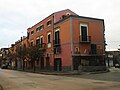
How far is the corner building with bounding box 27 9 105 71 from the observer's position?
41.3m

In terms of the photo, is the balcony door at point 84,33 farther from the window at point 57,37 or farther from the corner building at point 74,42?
the window at point 57,37

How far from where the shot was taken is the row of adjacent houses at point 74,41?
41.3 m

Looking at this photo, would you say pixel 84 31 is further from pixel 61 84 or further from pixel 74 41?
pixel 61 84

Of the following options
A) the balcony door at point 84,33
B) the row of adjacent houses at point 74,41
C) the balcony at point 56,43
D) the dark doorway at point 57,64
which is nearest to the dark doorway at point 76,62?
the row of adjacent houses at point 74,41

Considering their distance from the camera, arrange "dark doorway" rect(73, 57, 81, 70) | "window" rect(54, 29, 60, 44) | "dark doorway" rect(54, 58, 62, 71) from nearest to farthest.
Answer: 1. "dark doorway" rect(73, 57, 81, 70)
2. "dark doorway" rect(54, 58, 62, 71)
3. "window" rect(54, 29, 60, 44)

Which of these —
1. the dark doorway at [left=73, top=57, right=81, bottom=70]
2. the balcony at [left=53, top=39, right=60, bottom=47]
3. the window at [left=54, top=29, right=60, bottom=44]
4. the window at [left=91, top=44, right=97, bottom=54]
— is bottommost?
the dark doorway at [left=73, top=57, right=81, bottom=70]

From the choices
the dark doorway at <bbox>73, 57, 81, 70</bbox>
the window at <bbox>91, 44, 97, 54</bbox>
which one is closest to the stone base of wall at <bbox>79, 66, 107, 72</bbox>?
the dark doorway at <bbox>73, 57, 81, 70</bbox>

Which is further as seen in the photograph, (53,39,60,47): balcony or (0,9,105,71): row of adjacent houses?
(53,39,60,47): balcony

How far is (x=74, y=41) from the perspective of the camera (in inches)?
1630

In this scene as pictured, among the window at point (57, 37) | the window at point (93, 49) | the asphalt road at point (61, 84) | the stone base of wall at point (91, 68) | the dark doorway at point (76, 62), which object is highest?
the window at point (57, 37)

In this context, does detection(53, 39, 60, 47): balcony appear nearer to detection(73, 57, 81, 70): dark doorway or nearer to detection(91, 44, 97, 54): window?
detection(73, 57, 81, 70): dark doorway

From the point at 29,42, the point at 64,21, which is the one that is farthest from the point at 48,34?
the point at 29,42

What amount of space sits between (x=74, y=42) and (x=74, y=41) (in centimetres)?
17

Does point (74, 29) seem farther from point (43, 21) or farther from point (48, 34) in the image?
point (43, 21)
